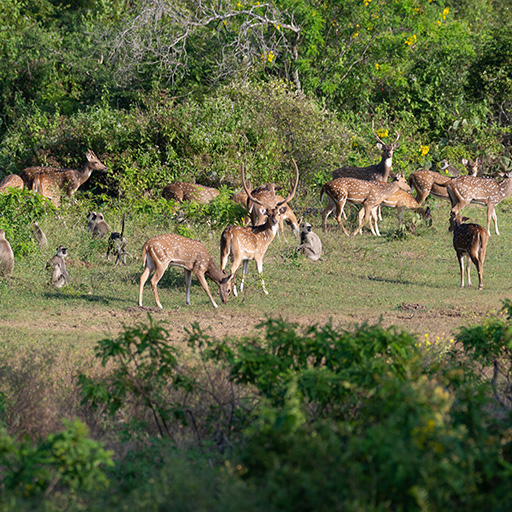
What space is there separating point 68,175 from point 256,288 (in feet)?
23.0

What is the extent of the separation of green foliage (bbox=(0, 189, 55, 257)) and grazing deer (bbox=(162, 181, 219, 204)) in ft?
9.94

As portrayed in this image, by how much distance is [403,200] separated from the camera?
17.4m

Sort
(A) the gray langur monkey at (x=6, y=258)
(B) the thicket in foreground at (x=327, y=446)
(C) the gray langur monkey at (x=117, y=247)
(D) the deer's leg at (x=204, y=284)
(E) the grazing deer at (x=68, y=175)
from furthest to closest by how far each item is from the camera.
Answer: (E) the grazing deer at (x=68, y=175) → (C) the gray langur monkey at (x=117, y=247) → (A) the gray langur monkey at (x=6, y=258) → (D) the deer's leg at (x=204, y=284) → (B) the thicket in foreground at (x=327, y=446)

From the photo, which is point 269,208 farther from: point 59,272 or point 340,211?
point 340,211

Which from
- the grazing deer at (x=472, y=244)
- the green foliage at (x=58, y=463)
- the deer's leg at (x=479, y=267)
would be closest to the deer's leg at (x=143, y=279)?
the grazing deer at (x=472, y=244)

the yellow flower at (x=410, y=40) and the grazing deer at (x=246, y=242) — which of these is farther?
the yellow flower at (x=410, y=40)

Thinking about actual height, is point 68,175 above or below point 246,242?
above

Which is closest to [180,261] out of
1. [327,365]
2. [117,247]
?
[117,247]

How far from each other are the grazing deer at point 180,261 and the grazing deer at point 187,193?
4.71 meters

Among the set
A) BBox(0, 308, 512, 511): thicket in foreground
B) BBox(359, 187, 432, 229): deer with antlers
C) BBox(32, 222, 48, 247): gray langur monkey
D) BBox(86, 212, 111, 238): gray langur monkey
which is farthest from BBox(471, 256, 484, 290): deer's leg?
BBox(32, 222, 48, 247): gray langur monkey

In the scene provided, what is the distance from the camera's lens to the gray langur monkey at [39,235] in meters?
14.2

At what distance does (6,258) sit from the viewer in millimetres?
12367

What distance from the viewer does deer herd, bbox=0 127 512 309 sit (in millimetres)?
11398

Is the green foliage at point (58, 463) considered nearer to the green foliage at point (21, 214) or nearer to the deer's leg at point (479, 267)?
the deer's leg at point (479, 267)
